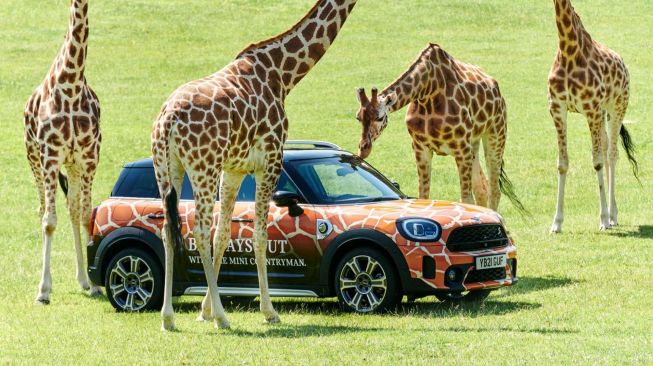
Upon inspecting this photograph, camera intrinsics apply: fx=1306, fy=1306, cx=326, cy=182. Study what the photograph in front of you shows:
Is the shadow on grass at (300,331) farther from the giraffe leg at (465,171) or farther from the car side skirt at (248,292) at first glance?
the giraffe leg at (465,171)

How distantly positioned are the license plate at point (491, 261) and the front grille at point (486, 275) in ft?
0.18

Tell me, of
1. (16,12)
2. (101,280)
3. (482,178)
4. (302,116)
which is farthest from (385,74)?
(101,280)

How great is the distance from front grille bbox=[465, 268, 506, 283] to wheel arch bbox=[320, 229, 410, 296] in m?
0.68

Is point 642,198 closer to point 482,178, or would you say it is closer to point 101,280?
point 482,178

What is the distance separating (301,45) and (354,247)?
2.18 m

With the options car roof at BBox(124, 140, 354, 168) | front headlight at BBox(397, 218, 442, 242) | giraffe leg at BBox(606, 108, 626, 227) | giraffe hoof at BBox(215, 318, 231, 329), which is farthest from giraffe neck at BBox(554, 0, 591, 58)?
giraffe hoof at BBox(215, 318, 231, 329)

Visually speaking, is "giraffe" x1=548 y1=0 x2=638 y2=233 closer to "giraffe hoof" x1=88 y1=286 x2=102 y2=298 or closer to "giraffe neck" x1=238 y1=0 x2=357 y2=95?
"giraffe neck" x1=238 y1=0 x2=357 y2=95

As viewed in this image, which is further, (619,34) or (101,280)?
(619,34)

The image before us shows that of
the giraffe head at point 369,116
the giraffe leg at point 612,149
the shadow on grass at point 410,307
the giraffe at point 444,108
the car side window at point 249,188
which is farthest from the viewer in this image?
the giraffe leg at point 612,149

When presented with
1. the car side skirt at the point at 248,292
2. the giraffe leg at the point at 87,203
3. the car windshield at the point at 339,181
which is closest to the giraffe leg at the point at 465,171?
the car windshield at the point at 339,181

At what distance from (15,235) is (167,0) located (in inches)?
1056

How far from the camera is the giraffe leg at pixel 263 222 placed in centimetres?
1255

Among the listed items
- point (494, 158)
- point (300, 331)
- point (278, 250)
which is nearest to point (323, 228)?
point (278, 250)

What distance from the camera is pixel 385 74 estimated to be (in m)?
36.3
